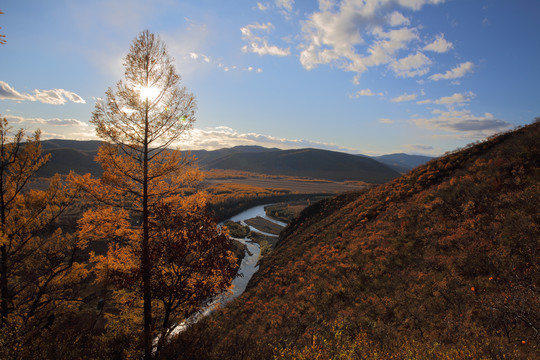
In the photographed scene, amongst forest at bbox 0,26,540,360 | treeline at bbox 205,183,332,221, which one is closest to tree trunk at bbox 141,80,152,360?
forest at bbox 0,26,540,360

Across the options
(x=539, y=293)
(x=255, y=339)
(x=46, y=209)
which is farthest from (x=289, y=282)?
(x=46, y=209)

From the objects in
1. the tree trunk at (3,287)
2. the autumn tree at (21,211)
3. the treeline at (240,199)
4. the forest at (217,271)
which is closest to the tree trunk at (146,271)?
the forest at (217,271)

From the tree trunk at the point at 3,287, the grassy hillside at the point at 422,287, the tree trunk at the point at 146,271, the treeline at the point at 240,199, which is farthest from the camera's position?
the treeline at the point at 240,199

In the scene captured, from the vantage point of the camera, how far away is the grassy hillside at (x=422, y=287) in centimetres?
740

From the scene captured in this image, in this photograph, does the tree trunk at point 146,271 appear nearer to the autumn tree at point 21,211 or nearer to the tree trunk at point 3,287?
the autumn tree at point 21,211

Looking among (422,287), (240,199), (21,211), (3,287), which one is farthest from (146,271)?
(240,199)

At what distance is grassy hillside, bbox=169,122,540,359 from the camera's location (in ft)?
24.3

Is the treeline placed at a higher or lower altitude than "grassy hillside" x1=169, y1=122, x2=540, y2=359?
lower

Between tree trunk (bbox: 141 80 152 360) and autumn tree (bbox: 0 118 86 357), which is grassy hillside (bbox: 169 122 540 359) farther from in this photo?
autumn tree (bbox: 0 118 86 357)

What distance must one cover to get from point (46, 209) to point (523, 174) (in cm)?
2749

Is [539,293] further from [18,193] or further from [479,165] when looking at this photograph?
[18,193]

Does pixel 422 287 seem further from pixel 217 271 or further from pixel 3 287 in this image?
pixel 3 287

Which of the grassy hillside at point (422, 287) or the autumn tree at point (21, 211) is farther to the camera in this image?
the autumn tree at point (21, 211)

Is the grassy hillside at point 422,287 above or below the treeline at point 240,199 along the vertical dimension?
above
